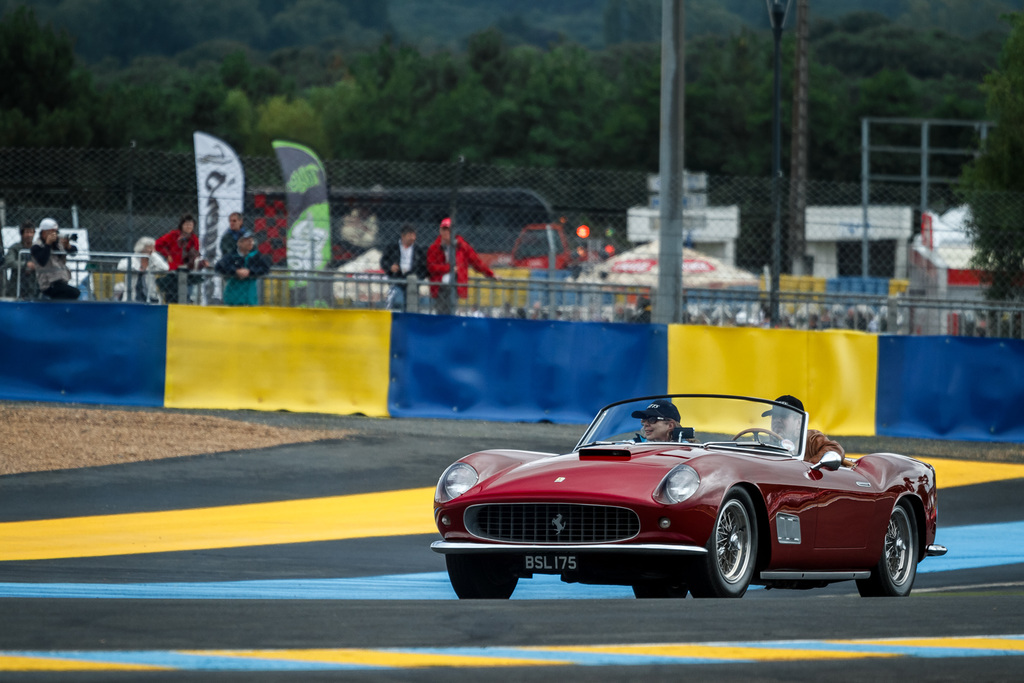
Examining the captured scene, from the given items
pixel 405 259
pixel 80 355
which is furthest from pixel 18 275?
pixel 405 259

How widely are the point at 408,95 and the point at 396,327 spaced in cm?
10275

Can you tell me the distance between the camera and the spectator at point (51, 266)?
15273 mm

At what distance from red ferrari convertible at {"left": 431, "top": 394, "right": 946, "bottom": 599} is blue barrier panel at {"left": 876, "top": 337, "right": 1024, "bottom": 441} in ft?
20.6

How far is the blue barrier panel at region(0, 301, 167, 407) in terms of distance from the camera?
14.1 m

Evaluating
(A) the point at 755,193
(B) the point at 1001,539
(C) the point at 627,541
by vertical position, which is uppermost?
(A) the point at 755,193

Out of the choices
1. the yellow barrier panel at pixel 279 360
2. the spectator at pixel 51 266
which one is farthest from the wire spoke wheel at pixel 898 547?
the spectator at pixel 51 266

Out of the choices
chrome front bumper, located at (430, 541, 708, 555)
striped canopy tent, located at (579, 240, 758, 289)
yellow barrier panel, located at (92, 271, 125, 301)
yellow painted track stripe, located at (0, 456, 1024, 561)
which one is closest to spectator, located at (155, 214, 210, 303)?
yellow barrier panel, located at (92, 271, 125, 301)

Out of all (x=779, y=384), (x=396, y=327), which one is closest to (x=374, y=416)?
(x=396, y=327)

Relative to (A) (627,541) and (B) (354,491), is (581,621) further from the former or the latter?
(B) (354,491)

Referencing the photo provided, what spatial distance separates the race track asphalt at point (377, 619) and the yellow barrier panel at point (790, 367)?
4.05m

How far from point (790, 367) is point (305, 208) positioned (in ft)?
25.9

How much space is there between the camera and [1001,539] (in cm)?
1069

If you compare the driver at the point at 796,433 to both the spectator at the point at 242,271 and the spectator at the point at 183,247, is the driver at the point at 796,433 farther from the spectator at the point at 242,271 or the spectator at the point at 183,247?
the spectator at the point at 183,247

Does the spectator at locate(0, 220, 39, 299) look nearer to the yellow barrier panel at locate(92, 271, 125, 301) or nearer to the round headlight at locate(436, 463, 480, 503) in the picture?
the yellow barrier panel at locate(92, 271, 125, 301)
